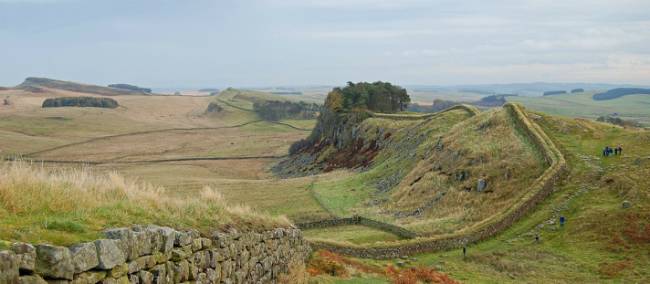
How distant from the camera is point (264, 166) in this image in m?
106

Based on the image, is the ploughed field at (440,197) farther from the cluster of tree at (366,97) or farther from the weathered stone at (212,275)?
the cluster of tree at (366,97)

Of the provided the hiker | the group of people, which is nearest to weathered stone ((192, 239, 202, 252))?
the hiker

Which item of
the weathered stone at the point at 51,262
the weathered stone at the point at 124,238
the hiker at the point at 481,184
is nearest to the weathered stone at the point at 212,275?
the weathered stone at the point at 124,238

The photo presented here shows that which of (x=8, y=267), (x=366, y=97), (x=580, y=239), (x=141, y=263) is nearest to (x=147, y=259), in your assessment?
(x=141, y=263)

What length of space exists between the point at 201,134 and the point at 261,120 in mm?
40024

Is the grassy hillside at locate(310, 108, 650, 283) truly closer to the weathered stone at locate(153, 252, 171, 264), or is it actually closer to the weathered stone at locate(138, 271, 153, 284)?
the weathered stone at locate(153, 252, 171, 264)

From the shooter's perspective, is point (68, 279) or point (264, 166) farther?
point (264, 166)

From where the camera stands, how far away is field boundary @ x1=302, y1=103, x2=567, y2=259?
3359cm

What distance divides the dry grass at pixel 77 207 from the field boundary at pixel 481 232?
17.2 m

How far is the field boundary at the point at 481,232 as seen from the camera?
33594 millimetres

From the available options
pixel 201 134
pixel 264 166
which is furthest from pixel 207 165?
pixel 201 134

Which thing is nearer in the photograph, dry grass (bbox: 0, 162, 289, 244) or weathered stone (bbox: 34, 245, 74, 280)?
weathered stone (bbox: 34, 245, 74, 280)

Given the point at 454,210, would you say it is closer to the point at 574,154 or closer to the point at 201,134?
the point at 574,154

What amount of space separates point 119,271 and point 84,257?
3.28ft
